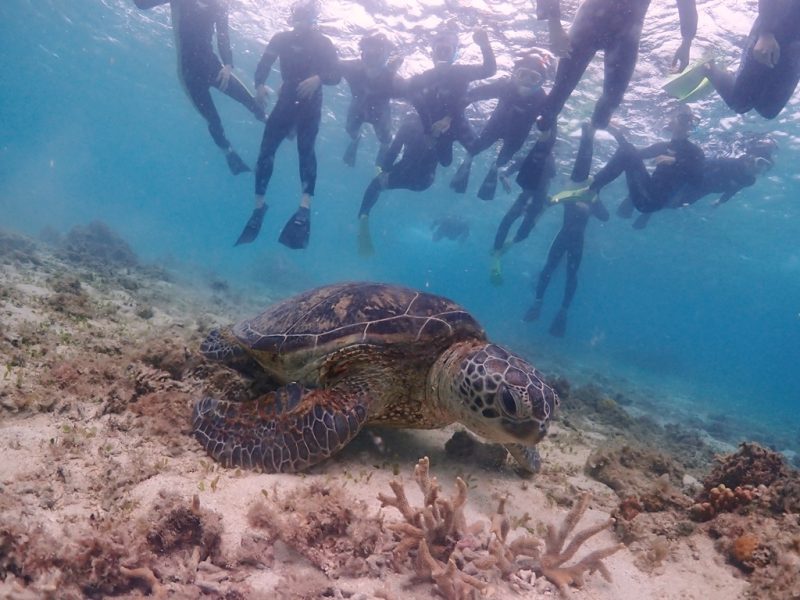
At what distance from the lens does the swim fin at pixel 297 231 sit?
1029 cm

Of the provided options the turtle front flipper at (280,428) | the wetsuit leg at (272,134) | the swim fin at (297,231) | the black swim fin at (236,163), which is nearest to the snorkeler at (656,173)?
the swim fin at (297,231)

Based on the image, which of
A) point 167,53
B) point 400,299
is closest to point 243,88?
point 400,299

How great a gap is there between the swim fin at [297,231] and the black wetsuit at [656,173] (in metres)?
8.96

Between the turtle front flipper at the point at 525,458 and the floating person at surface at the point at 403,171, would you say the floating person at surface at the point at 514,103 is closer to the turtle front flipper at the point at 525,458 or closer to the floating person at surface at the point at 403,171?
the floating person at surface at the point at 403,171

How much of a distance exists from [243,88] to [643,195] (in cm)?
1213

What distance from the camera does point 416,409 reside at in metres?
3.99

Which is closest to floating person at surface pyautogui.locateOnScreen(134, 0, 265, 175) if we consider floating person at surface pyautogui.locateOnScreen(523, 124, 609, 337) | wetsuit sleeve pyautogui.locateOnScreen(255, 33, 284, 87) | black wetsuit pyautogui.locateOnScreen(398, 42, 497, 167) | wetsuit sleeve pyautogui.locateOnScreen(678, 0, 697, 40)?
wetsuit sleeve pyautogui.locateOnScreen(255, 33, 284, 87)

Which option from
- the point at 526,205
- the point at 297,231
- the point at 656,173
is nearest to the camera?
the point at 297,231

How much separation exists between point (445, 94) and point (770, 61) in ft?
23.4

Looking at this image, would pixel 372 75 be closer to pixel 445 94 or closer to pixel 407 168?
pixel 445 94

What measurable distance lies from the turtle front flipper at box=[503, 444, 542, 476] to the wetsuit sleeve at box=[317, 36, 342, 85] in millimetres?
11175

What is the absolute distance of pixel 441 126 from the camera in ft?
40.2

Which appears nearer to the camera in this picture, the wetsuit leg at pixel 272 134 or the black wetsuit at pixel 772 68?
the black wetsuit at pixel 772 68

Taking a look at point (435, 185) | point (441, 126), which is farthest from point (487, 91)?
point (435, 185)
